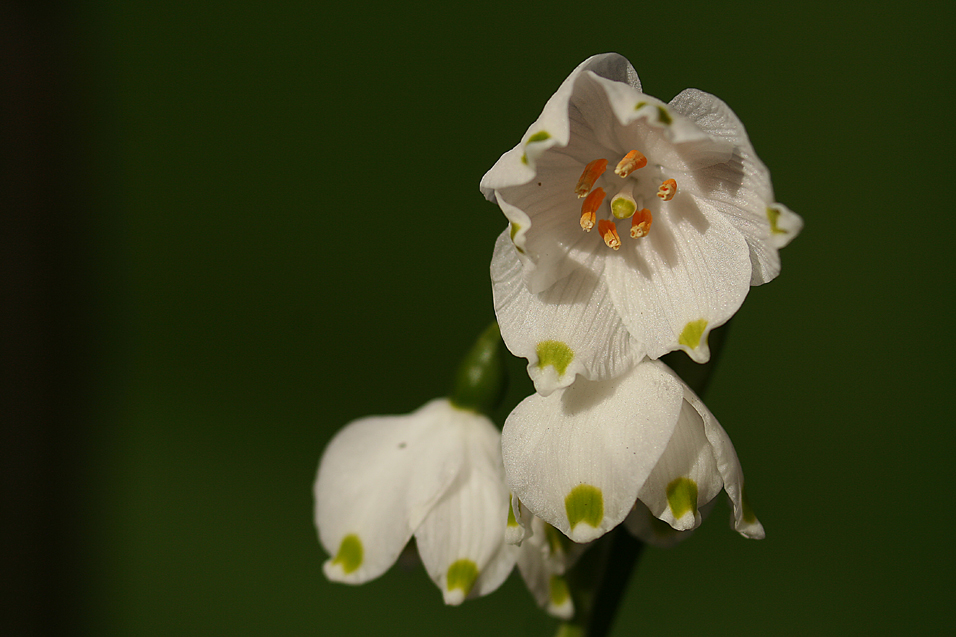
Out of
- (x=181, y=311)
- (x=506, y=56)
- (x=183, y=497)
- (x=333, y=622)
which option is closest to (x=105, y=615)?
(x=183, y=497)

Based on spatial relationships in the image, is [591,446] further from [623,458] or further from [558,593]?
[558,593]

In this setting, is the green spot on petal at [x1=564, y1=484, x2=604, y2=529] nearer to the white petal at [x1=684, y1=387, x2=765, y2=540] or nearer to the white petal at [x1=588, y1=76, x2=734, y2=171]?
the white petal at [x1=684, y1=387, x2=765, y2=540]

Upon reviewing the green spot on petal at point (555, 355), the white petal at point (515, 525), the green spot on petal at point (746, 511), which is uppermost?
the green spot on petal at point (555, 355)

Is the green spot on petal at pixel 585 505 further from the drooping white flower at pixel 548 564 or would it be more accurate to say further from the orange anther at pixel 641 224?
the orange anther at pixel 641 224

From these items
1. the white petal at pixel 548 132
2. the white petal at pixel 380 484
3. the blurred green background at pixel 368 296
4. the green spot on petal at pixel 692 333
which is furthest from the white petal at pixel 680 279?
the blurred green background at pixel 368 296

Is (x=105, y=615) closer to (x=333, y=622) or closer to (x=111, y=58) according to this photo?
(x=333, y=622)

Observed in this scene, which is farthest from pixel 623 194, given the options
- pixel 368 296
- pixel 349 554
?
pixel 368 296
